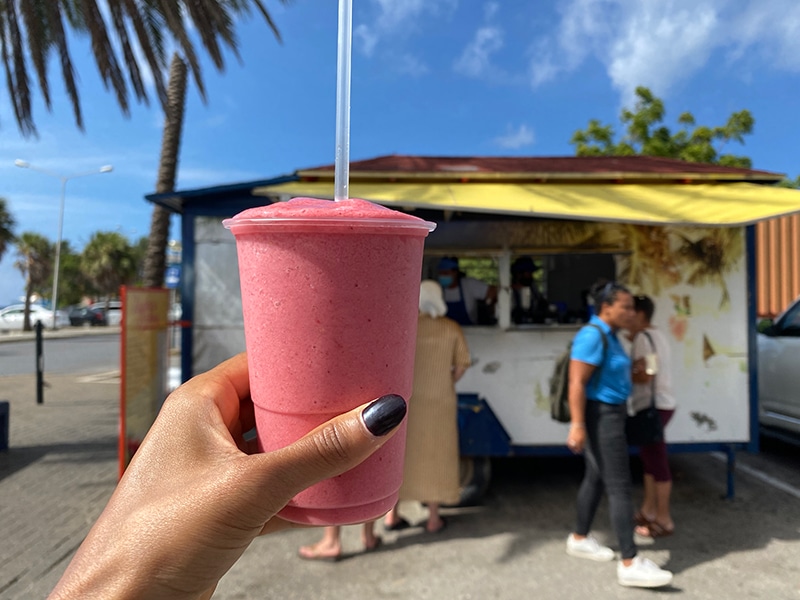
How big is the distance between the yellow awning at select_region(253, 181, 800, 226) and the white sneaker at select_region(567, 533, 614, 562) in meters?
2.31

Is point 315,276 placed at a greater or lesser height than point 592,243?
lesser

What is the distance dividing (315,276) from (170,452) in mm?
490

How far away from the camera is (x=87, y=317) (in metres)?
34.8

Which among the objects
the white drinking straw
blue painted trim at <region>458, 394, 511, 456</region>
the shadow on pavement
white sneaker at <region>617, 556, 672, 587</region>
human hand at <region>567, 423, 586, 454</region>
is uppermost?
the white drinking straw

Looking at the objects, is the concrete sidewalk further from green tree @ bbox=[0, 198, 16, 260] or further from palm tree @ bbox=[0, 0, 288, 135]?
green tree @ bbox=[0, 198, 16, 260]

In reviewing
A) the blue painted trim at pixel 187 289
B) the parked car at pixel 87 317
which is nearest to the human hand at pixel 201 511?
the blue painted trim at pixel 187 289

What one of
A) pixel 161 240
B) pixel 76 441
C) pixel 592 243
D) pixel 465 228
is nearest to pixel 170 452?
pixel 465 228

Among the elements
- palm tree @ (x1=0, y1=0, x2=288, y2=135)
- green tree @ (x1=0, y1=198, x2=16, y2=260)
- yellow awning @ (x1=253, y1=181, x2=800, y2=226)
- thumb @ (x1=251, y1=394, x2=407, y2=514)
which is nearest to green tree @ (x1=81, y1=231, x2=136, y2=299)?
green tree @ (x1=0, y1=198, x2=16, y2=260)

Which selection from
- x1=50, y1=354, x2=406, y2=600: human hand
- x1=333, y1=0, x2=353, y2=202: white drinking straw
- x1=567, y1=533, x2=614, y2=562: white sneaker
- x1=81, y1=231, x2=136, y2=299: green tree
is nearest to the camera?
x1=50, y1=354, x2=406, y2=600: human hand

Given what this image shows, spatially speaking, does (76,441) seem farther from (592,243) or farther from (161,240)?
(592,243)

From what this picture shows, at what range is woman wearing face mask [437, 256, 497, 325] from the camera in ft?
16.4

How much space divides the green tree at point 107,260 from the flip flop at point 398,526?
4001 centimetres

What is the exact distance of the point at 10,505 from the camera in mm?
4711

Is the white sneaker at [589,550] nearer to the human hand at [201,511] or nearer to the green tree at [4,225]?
the human hand at [201,511]
